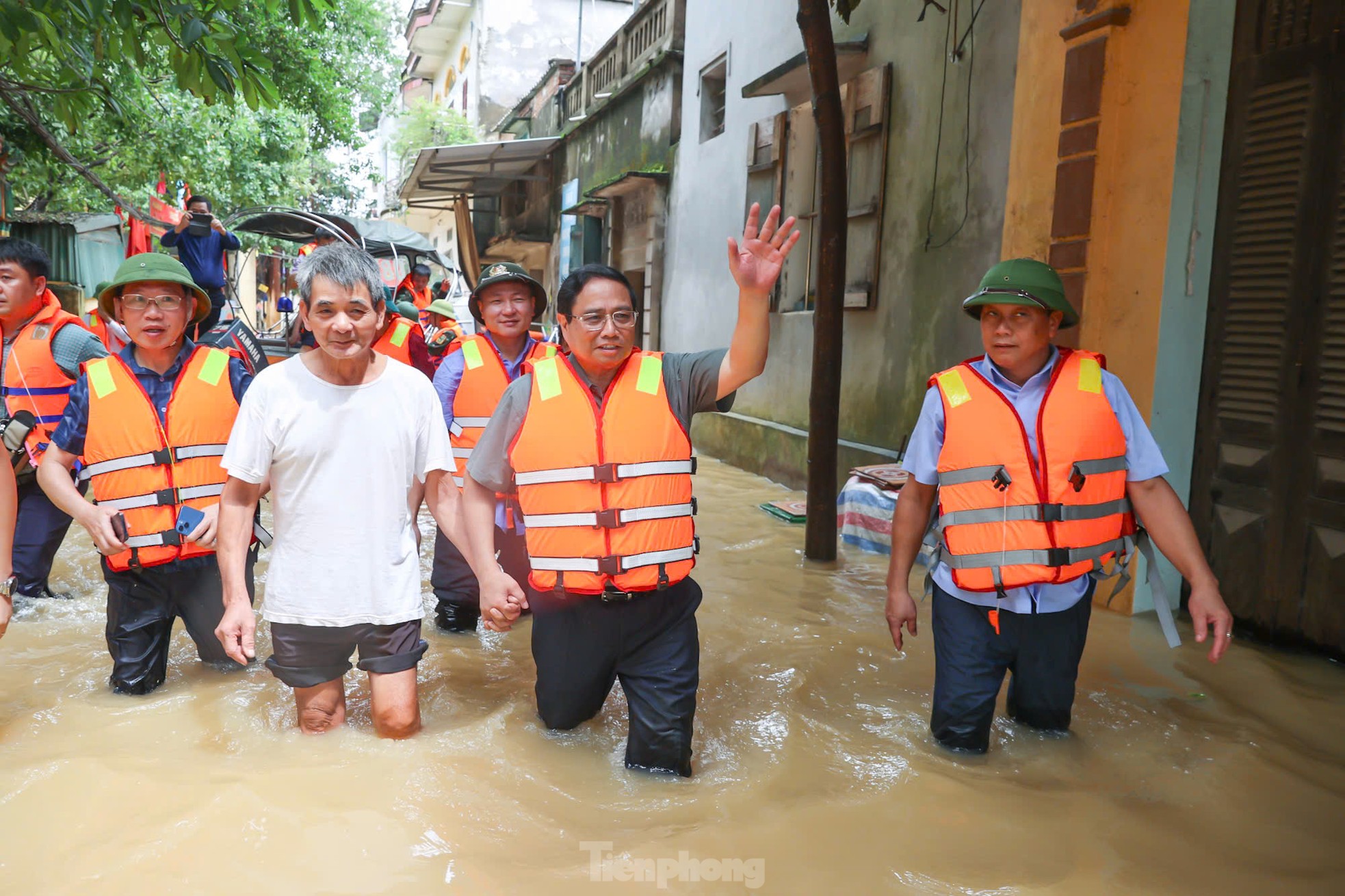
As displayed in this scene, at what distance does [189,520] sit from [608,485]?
168 cm

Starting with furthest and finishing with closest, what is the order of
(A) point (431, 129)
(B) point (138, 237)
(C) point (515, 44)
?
(C) point (515, 44) < (A) point (431, 129) < (B) point (138, 237)

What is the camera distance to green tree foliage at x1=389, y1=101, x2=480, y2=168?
92.7 feet

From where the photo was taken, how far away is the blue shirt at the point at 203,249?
954 cm

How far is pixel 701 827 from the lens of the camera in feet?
9.38

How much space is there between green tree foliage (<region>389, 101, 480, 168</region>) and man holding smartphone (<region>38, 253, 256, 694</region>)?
2592 centimetres

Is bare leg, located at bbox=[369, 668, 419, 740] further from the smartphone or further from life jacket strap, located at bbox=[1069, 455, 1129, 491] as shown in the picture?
life jacket strap, located at bbox=[1069, 455, 1129, 491]

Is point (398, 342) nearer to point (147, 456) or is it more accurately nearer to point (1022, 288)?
point (147, 456)

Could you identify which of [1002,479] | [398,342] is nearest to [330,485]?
[1002,479]

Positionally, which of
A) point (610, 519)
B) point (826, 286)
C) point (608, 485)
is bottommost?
point (610, 519)

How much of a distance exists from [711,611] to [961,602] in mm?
2218

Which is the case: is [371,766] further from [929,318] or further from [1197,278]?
[929,318]

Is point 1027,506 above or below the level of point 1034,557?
above

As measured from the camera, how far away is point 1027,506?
3160 millimetres

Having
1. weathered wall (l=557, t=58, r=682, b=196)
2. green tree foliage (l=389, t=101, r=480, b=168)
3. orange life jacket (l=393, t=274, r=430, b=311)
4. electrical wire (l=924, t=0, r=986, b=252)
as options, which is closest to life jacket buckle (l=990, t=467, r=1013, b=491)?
electrical wire (l=924, t=0, r=986, b=252)
